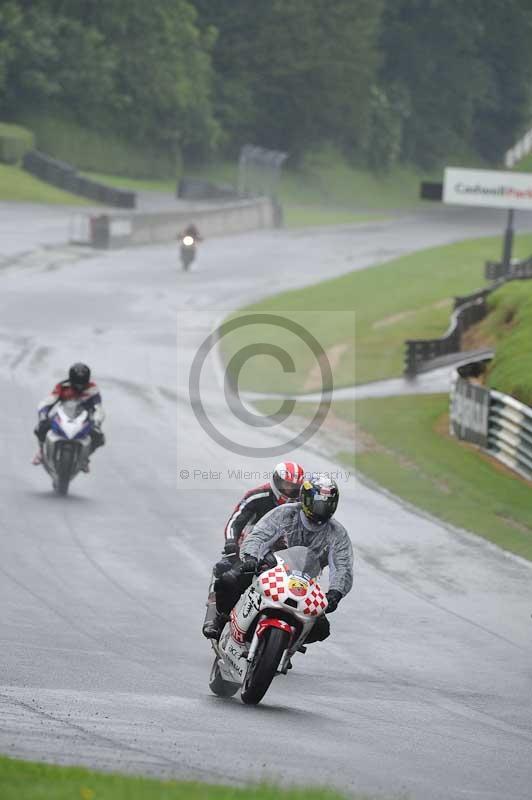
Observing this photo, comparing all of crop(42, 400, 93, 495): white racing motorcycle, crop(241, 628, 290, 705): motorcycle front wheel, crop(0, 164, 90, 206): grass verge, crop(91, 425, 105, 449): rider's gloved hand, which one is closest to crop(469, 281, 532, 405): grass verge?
crop(91, 425, 105, 449): rider's gloved hand

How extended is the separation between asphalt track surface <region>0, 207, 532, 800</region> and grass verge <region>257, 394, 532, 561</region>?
2.38ft

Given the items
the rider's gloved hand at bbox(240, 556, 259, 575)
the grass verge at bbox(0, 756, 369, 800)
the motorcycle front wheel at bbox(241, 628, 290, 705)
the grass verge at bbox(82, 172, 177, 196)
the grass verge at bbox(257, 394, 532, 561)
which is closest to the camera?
the grass verge at bbox(0, 756, 369, 800)

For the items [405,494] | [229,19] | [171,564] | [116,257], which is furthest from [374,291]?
[229,19]

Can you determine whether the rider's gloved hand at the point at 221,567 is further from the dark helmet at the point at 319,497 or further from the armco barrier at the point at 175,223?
the armco barrier at the point at 175,223

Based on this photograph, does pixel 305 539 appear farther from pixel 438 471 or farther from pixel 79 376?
pixel 438 471

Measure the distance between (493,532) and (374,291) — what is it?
125ft

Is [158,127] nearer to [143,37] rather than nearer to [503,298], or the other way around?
[143,37]

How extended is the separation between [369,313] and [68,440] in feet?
108

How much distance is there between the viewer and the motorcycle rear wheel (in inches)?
466

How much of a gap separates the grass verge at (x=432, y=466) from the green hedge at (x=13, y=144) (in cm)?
5202

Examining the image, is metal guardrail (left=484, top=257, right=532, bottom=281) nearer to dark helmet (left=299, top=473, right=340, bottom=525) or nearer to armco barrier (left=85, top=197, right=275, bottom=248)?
armco barrier (left=85, top=197, right=275, bottom=248)

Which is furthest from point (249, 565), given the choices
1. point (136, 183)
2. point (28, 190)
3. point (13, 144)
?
point (136, 183)

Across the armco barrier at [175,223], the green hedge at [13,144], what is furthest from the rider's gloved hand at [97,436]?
the green hedge at [13,144]

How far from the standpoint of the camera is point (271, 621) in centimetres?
1083
